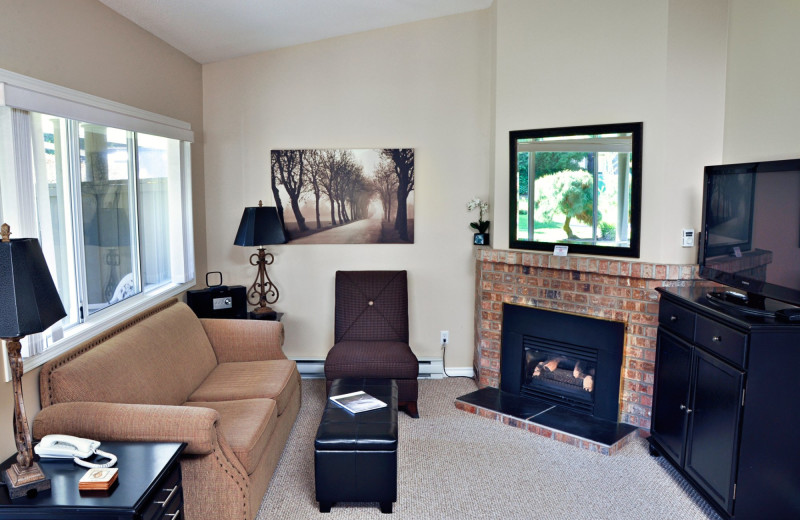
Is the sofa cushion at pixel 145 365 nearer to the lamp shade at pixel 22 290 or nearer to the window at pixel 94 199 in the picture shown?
the window at pixel 94 199

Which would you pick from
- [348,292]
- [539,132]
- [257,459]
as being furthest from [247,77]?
[257,459]

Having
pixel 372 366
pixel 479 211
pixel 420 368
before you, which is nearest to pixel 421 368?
pixel 420 368

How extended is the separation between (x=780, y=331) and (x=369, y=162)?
316cm

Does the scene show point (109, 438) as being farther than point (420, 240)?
No

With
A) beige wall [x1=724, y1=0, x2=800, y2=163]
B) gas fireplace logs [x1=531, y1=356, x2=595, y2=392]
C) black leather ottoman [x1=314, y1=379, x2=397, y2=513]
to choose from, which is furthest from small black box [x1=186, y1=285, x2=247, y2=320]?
beige wall [x1=724, y1=0, x2=800, y2=163]

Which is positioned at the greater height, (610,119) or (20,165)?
(610,119)

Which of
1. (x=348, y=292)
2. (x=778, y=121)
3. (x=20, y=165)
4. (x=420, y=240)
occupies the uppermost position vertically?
(x=778, y=121)

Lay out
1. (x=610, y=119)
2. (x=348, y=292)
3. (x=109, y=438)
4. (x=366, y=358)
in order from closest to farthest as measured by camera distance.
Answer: (x=109, y=438) → (x=610, y=119) → (x=366, y=358) → (x=348, y=292)

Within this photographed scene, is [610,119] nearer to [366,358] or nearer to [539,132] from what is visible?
[539,132]

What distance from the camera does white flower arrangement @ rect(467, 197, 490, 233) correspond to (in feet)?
15.6

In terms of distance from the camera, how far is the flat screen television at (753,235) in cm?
264

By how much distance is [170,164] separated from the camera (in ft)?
14.0

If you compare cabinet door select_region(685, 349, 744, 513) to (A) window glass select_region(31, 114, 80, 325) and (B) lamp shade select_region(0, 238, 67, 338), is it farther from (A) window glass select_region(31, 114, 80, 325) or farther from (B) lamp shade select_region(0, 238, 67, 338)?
(A) window glass select_region(31, 114, 80, 325)

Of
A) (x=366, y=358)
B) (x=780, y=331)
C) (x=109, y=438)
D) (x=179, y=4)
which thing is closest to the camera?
(x=109, y=438)
